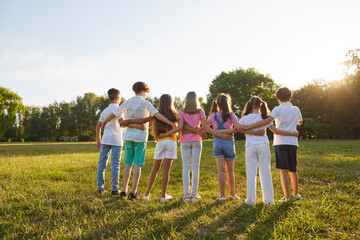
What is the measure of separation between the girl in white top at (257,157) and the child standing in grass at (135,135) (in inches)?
76.1

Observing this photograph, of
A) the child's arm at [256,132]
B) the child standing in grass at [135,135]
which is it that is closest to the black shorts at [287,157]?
the child's arm at [256,132]

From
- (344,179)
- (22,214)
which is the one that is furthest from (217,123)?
(344,179)

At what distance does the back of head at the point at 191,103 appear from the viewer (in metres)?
4.77

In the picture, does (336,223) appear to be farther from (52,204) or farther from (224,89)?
(224,89)

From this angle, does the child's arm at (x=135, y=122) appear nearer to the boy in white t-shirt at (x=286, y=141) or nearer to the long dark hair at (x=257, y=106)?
the long dark hair at (x=257, y=106)

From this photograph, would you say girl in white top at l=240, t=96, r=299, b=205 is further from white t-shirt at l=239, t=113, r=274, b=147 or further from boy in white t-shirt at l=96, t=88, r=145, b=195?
boy in white t-shirt at l=96, t=88, r=145, b=195

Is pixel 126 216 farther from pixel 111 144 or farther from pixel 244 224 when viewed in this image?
pixel 111 144

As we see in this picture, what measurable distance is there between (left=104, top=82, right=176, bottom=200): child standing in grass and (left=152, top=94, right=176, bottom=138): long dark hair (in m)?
0.15

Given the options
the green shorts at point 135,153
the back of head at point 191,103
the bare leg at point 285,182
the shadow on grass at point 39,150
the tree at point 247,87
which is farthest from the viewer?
the tree at point 247,87

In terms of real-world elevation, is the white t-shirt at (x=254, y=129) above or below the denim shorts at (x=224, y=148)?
above

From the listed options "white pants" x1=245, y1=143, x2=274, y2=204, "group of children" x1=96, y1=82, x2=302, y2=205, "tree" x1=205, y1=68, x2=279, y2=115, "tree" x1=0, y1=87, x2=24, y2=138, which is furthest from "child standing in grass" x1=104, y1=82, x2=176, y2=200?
"tree" x1=205, y1=68, x2=279, y2=115

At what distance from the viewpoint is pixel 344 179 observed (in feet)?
21.2

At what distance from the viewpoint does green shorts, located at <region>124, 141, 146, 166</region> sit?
16.0 ft

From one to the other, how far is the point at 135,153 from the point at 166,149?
0.71 m
